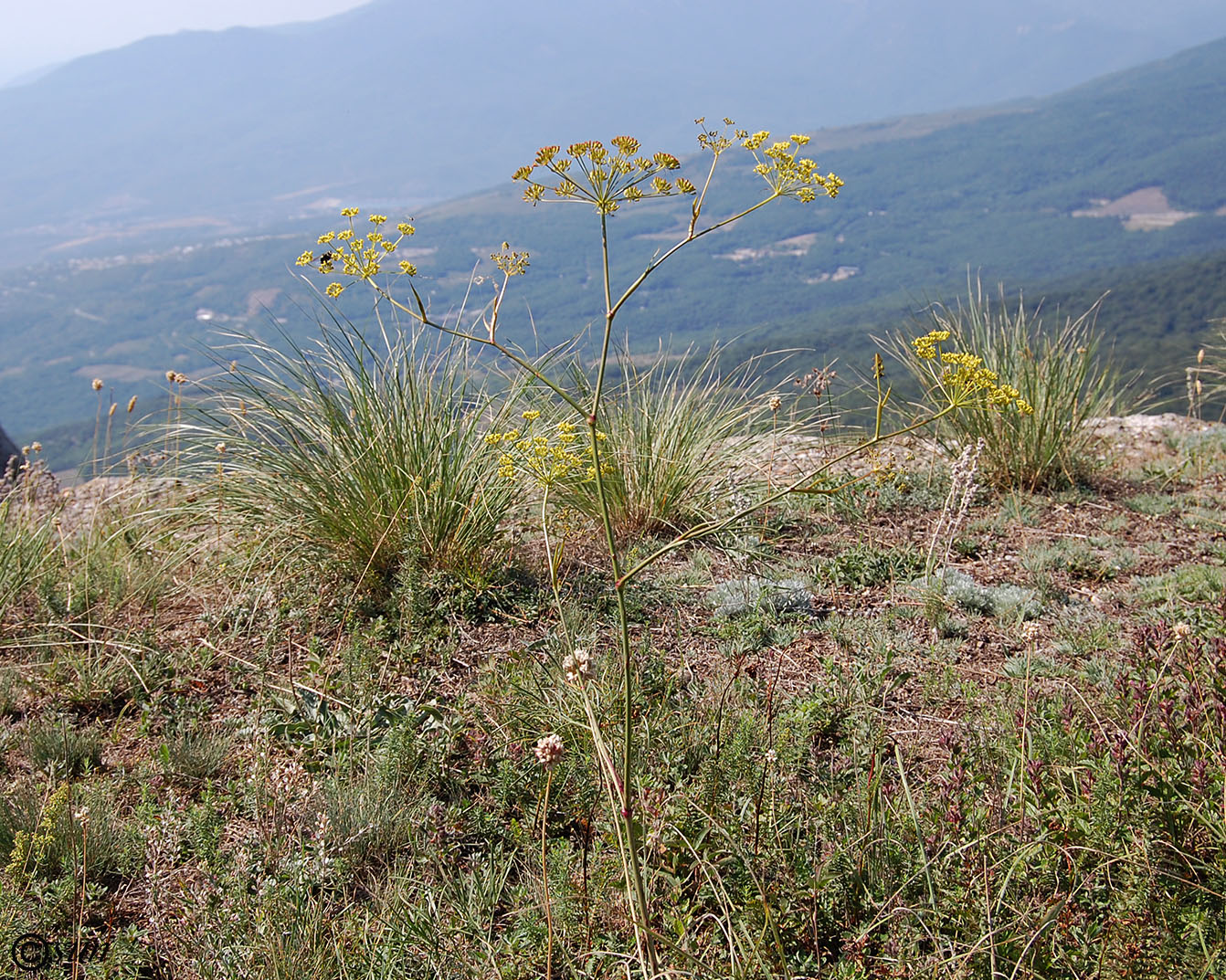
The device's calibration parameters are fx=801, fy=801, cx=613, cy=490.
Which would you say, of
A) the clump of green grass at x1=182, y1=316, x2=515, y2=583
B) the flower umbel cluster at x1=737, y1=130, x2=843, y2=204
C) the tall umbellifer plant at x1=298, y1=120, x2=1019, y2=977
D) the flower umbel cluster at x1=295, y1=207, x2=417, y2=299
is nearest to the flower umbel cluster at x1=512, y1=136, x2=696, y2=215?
the tall umbellifer plant at x1=298, y1=120, x2=1019, y2=977

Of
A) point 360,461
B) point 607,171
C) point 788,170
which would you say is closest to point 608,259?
point 607,171

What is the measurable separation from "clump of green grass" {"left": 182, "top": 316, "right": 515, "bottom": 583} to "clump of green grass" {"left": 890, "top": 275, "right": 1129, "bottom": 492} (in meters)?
2.36

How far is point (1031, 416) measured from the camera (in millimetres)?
4016

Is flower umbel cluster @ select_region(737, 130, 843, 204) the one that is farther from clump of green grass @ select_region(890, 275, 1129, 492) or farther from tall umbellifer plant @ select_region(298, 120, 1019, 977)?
clump of green grass @ select_region(890, 275, 1129, 492)

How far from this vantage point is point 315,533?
3082 mm

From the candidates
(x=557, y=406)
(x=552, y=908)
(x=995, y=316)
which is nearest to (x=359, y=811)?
(x=552, y=908)

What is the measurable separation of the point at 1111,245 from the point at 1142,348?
128m

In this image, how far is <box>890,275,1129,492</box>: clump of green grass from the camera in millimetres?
4176

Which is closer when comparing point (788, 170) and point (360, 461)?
point (788, 170)

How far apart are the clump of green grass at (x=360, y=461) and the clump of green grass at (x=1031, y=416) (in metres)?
2.36

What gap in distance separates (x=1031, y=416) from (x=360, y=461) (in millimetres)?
3222

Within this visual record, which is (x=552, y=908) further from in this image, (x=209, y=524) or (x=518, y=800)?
(x=209, y=524)

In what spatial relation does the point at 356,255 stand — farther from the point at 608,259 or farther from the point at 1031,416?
the point at 1031,416

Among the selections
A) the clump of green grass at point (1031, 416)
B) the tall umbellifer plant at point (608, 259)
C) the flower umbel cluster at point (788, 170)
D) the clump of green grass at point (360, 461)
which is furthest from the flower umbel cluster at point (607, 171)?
the clump of green grass at point (1031, 416)
